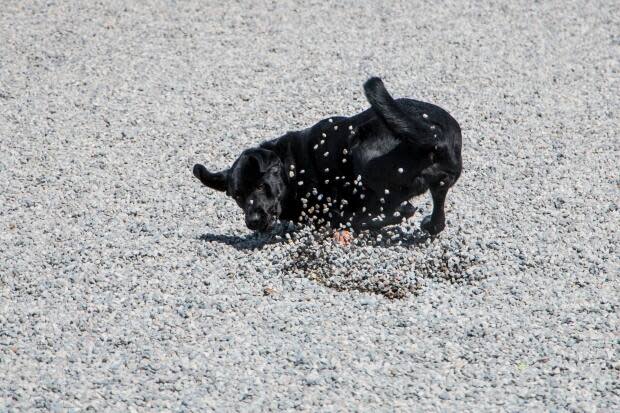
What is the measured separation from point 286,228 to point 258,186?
47 centimetres

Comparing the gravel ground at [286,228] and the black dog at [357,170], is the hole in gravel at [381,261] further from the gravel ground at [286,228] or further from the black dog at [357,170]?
the black dog at [357,170]

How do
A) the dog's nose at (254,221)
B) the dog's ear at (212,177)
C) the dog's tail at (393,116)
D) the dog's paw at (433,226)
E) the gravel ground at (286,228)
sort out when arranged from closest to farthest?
the gravel ground at (286,228) < the dog's tail at (393,116) < the dog's nose at (254,221) < the dog's paw at (433,226) < the dog's ear at (212,177)

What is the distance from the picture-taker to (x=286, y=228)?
7078 millimetres

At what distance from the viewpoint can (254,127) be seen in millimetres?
8852

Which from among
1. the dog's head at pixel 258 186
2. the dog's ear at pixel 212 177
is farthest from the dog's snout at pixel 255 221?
the dog's ear at pixel 212 177

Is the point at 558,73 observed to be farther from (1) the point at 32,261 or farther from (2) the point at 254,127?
(1) the point at 32,261

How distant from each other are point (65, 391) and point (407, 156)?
2772 millimetres

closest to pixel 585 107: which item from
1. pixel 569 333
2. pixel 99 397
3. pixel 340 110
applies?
pixel 340 110

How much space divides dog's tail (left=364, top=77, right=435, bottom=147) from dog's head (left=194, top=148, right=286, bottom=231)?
3.04 feet

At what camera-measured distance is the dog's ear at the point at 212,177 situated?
692 centimetres

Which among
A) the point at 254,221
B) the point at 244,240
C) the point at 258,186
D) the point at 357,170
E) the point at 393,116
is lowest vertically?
the point at 244,240

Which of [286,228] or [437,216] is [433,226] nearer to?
[437,216]

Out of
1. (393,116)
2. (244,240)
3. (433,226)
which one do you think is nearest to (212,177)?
(244,240)

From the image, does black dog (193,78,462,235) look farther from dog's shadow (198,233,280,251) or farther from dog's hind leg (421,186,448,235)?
dog's shadow (198,233,280,251)
